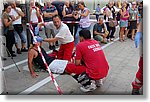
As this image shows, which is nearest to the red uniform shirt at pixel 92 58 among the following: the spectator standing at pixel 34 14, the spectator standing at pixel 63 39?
the spectator standing at pixel 63 39

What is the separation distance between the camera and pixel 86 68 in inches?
134

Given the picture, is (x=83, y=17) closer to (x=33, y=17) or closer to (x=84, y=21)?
(x=84, y=21)

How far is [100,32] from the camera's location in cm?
678

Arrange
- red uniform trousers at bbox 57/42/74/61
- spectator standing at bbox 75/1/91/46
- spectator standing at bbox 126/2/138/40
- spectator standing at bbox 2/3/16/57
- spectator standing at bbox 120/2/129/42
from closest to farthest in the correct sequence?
red uniform trousers at bbox 57/42/74/61 < spectator standing at bbox 2/3/16/57 < spectator standing at bbox 75/1/91/46 < spectator standing at bbox 126/2/138/40 < spectator standing at bbox 120/2/129/42

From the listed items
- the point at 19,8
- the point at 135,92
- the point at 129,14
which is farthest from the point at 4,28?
the point at 129,14

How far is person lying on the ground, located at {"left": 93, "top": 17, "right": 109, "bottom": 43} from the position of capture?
669 cm

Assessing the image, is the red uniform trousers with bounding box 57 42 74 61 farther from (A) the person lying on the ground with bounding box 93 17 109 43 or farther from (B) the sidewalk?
(A) the person lying on the ground with bounding box 93 17 109 43

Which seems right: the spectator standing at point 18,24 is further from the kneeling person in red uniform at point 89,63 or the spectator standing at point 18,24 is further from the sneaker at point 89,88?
the sneaker at point 89,88

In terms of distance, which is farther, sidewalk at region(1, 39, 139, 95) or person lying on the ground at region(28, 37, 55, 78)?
person lying on the ground at region(28, 37, 55, 78)

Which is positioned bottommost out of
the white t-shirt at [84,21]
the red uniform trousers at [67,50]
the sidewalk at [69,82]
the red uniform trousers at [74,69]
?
the sidewalk at [69,82]

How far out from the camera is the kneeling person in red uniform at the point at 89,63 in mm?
3301

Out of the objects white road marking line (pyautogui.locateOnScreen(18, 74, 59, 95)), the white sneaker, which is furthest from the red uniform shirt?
white road marking line (pyautogui.locateOnScreen(18, 74, 59, 95))

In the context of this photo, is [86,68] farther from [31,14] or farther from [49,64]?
[31,14]

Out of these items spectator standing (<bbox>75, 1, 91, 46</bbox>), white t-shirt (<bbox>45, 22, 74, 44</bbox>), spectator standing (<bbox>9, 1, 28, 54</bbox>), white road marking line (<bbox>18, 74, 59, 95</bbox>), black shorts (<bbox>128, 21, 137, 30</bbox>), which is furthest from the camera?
black shorts (<bbox>128, 21, 137, 30</bbox>)
